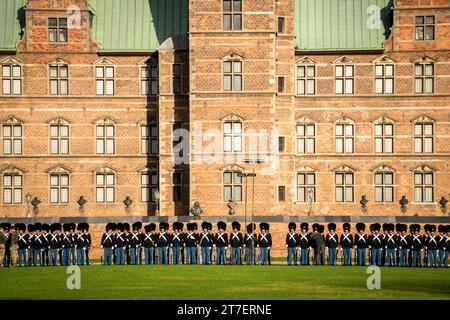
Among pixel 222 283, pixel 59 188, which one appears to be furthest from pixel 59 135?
pixel 222 283

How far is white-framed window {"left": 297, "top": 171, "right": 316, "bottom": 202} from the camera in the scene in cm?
6844

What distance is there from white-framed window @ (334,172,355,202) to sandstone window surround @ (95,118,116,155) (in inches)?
514

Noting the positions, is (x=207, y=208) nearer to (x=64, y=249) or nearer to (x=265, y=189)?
(x=265, y=189)

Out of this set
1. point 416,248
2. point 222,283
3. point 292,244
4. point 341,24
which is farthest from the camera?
point 341,24

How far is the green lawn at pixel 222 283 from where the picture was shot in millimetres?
31766

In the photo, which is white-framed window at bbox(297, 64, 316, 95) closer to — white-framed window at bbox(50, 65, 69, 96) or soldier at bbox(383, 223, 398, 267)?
white-framed window at bbox(50, 65, 69, 96)

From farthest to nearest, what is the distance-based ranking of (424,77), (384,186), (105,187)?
(105,187), (384,186), (424,77)

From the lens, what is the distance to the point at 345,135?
6875cm

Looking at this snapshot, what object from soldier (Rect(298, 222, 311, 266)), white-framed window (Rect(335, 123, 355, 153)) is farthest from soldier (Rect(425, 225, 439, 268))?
white-framed window (Rect(335, 123, 355, 153))

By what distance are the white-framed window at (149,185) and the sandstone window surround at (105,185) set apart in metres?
1.66

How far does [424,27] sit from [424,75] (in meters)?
2.72

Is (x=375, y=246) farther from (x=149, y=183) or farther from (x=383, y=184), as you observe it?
(x=149, y=183)

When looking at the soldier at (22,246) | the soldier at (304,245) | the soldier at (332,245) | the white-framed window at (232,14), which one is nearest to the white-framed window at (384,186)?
the white-framed window at (232,14)

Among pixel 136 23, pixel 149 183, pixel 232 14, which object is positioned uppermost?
pixel 136 23
